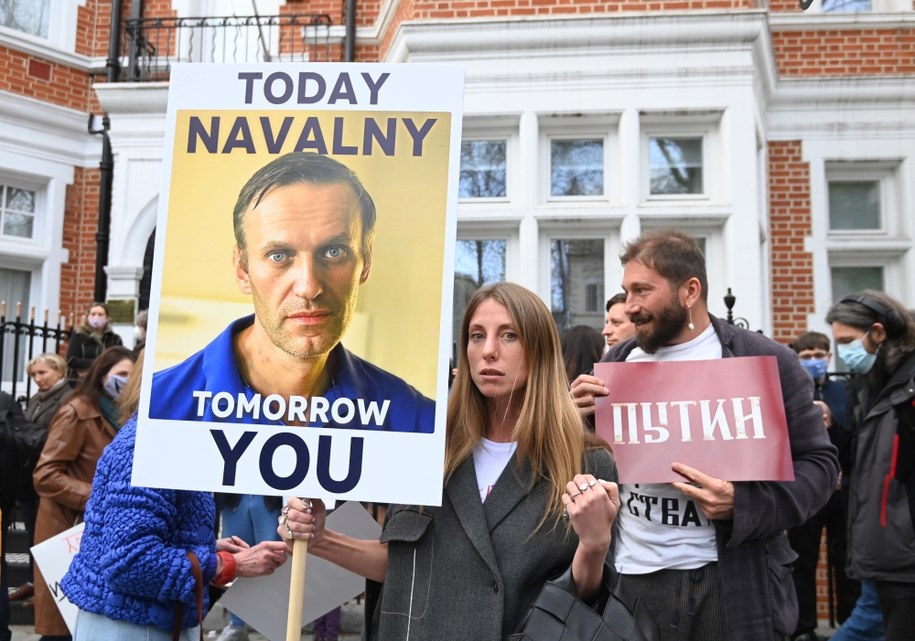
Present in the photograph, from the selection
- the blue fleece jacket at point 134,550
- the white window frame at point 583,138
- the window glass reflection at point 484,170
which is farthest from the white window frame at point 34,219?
the blue fleece jacket at point 134,550

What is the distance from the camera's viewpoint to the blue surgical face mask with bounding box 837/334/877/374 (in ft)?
13.1

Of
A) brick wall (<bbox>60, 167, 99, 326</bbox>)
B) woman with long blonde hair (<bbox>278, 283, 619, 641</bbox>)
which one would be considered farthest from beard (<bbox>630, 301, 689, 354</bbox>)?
brick wall (<bbox>60, 167, 99, 326</bbox>)

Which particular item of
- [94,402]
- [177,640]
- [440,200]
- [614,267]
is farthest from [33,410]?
[440,200]

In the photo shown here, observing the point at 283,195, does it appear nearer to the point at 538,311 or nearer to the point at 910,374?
the point at 538,311

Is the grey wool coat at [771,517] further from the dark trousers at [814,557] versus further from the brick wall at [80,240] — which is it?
the brick wall at [80,240]

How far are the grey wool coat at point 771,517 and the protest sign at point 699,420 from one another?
9 cm

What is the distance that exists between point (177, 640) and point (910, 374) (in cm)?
319

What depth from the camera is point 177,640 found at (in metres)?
2.53

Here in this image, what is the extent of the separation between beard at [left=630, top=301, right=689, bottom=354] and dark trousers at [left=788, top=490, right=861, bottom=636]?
10.1ft

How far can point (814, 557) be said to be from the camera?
17.4ft

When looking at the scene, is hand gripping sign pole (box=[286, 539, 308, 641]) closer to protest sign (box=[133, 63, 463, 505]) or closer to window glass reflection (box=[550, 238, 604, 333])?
protest sign (box=[133, 63, 463, 505])

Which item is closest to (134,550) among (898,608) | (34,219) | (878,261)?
(898,608)

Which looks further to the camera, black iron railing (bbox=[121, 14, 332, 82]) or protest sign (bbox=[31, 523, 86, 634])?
black iron railing (bbox=[121, 14, 332, 82])

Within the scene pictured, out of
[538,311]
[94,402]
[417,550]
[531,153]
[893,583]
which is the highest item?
[531,153]
